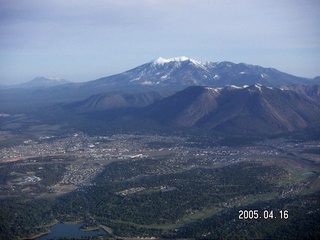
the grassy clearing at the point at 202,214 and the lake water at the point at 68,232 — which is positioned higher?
the grassy clearing at the point at 202,214

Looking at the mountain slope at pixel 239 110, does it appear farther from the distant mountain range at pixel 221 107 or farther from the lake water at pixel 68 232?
the lake water at pixel 68 232

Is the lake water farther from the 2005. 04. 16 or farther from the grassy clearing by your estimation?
the 2005. 04. 16

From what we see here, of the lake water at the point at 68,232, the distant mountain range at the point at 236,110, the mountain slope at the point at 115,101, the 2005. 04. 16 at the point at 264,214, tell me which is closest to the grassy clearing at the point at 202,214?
the 2005. 04. 16 at the point at 264,214

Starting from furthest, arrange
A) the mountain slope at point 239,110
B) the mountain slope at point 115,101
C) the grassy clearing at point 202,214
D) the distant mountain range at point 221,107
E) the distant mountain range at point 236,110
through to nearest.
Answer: the mountain slope at point 115,101
the distant mountain range at point 221,107
the distant mountain range at point 236,110
the mountain slope at point 239,110
the grassy clearing at point 202,214

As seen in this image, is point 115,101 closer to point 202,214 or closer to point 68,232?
point 202,214

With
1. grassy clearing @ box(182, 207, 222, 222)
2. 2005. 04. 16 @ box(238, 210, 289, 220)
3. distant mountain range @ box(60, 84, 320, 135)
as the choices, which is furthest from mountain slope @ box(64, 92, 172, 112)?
2005. 04. 16 @ box(238, 210, 289, 220)

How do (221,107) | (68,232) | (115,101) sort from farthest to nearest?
(115,101) < (221,107) < (68,232)

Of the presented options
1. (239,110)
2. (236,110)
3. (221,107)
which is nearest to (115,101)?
(221,107)

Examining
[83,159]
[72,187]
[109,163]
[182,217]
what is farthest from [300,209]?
[83,159]

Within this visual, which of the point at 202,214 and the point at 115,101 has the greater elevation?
the point at 115,101

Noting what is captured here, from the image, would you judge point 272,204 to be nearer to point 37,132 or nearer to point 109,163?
point 109,163
